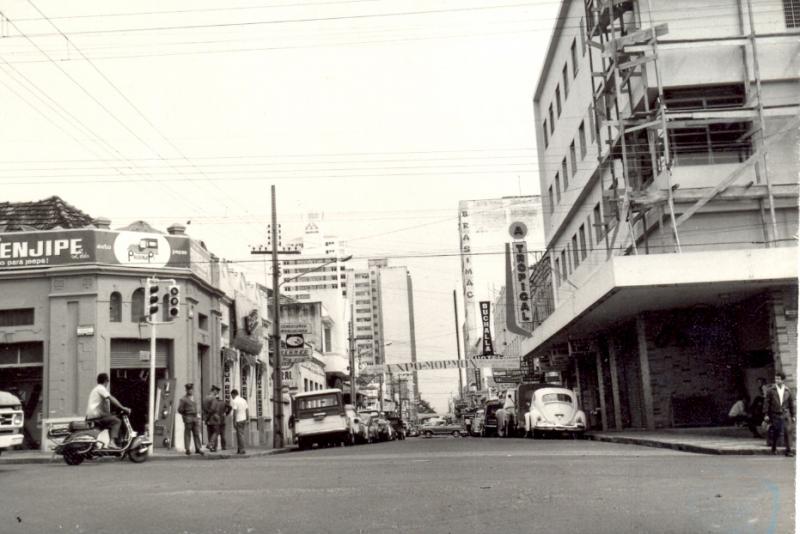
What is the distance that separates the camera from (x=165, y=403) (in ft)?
88.6

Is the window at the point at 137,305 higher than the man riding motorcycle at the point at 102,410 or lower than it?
higher

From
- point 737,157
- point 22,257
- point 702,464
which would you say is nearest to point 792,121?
point 737,157

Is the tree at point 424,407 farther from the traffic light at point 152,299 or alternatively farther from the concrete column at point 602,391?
the traffic light at point 152,299

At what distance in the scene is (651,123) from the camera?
989 inches

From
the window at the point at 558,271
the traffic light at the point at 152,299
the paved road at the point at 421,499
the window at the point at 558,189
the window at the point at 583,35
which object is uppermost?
the window at the point at 583,35

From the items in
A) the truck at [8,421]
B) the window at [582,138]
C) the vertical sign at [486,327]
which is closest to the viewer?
the truck at [8,421]

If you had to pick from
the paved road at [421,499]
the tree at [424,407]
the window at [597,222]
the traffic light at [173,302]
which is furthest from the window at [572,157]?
the tree at [424,407]

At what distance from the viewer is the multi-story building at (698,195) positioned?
2306cm

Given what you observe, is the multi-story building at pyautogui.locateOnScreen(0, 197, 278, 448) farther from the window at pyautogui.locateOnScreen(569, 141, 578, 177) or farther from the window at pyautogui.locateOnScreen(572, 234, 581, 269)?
the window at pyautogui.locateOnScreen(572, 234, 581, 269)

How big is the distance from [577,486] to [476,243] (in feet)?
292

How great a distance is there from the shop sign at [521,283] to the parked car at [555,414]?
1167cm

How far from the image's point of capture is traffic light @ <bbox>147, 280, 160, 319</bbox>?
22.2 m

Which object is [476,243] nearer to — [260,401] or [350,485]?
[260,401]

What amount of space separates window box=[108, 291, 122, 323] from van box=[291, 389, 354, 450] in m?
7.90
